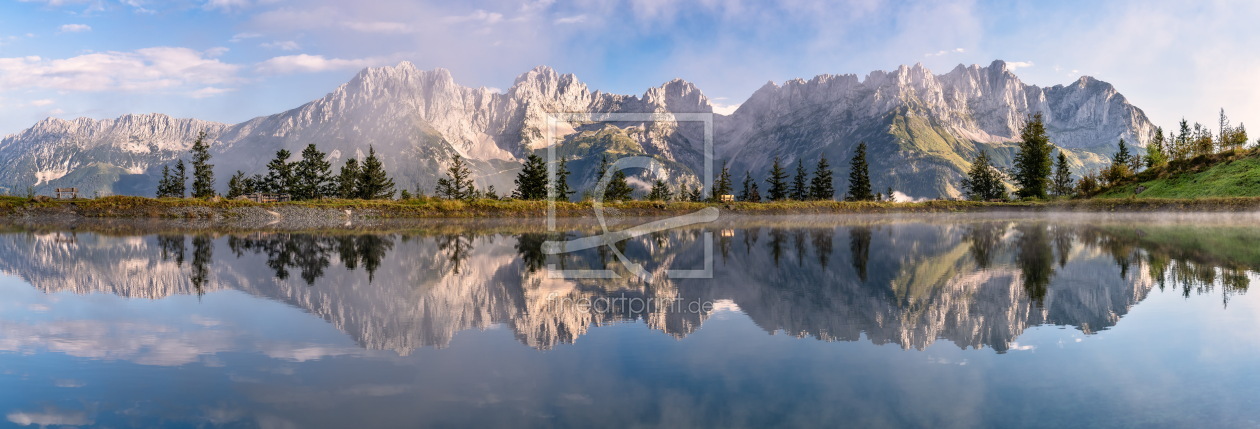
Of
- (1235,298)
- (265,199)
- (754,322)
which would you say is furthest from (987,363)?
(265,199)

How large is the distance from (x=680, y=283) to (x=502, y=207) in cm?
6476

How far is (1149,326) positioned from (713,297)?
8.71 m

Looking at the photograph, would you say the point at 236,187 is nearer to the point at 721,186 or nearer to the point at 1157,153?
the point at 721,186

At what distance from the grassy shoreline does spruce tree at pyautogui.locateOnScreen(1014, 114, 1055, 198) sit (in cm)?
667

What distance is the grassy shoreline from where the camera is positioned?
6700 centimetres

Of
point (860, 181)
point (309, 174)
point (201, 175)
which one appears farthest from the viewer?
point (860, 181)

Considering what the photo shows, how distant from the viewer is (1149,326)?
11.9 m

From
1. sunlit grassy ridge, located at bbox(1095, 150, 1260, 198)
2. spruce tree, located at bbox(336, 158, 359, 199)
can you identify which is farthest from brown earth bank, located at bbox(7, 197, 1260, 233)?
spruce tree, located at bbox(336, 158, 359, 199)

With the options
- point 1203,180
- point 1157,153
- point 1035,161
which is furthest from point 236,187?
point 1157,153

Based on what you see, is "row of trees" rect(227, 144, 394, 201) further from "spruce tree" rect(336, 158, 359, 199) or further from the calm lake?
the calm lake

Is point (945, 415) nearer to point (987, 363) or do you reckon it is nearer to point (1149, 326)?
point (987, 363)

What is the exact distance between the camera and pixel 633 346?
10.7 metres

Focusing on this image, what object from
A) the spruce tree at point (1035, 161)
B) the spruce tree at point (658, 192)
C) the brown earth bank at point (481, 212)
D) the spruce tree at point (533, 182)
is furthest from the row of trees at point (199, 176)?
the spruce tree at point (1035, 161)

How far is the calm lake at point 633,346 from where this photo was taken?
7492mm
